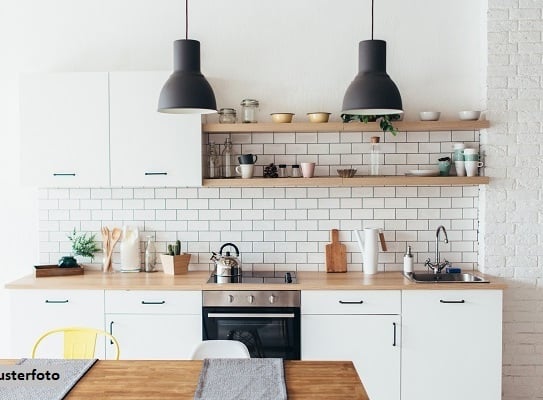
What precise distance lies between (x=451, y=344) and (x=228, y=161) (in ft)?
7.03

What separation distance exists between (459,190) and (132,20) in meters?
2.94

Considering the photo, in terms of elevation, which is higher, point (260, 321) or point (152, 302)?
point (152, 302)

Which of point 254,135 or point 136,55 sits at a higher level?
point 136,55

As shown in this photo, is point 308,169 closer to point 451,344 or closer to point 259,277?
point 259,277

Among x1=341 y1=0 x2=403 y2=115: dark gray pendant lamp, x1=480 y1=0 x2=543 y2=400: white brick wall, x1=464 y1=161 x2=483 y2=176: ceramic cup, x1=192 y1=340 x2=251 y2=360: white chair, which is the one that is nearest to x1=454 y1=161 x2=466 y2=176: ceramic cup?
x1=464 y1=161 x2=483 y2=176: ceramic cup

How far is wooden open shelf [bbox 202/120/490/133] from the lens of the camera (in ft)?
15.6

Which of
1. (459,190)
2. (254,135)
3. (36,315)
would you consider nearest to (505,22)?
(459,190)

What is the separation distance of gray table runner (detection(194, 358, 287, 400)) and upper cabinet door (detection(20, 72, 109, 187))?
2.27 meters

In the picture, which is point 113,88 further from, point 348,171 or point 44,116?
point 348,171

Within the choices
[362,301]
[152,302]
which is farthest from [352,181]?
[152,302]

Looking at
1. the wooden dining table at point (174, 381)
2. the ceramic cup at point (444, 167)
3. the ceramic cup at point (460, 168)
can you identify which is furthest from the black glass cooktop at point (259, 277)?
the wooden dining table at point (174, 381)

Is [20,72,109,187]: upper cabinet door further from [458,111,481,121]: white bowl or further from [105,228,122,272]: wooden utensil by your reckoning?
[458,111,481,121]: white bowl

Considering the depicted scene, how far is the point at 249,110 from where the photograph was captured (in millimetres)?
4945

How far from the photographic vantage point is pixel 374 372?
444 cm
